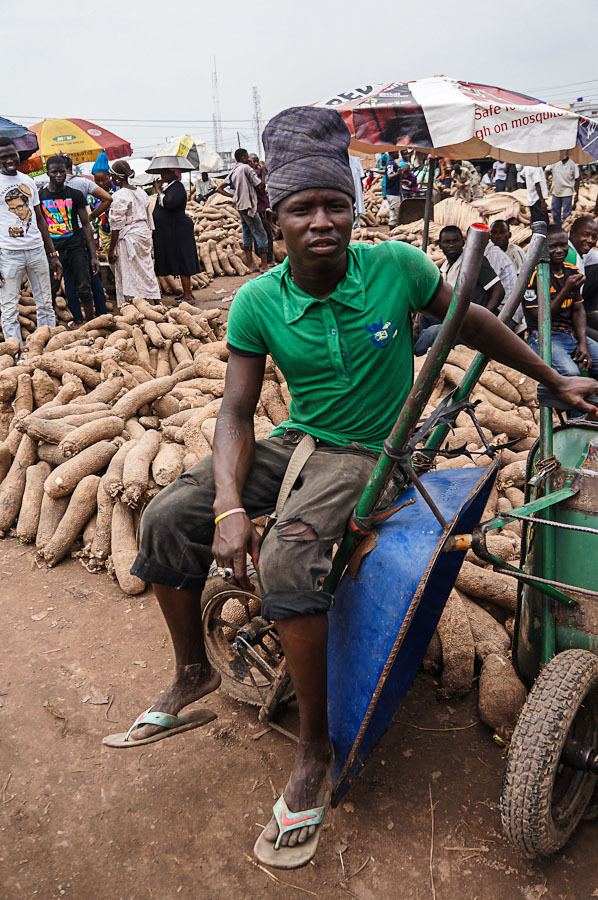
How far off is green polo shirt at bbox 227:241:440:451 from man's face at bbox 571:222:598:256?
201 inches

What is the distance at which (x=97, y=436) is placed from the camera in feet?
16.2

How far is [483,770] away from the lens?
271 cm

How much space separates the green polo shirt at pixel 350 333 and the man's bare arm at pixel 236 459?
11 centimetres

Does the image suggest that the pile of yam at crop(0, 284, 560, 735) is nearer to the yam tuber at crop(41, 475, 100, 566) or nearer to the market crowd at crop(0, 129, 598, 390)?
the yam tuber at crop(41, 475, 100, 566)

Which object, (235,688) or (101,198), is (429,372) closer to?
(235,688)

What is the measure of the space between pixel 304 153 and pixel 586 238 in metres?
5.45

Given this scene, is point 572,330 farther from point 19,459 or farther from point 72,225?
point 72,225

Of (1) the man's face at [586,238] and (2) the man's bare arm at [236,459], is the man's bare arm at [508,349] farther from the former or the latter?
(1) the man's face at [586,238]

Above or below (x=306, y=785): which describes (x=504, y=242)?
above

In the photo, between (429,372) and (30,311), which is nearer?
(429,372)

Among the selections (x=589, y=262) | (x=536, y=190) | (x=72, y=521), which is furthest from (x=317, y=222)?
(x=536, y=190)

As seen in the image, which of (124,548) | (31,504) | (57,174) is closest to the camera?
(124,548)

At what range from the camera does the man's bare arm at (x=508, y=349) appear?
2.29 m

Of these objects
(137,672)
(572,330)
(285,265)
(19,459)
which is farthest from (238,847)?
(572,330)
